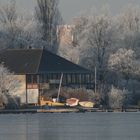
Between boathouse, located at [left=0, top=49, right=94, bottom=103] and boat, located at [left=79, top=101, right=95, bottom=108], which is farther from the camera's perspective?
boathouse, located at [left=0, top=49, right=94, bottom=103]

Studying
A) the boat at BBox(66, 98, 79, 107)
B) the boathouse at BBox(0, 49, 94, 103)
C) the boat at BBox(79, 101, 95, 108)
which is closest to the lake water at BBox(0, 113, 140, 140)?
the boat at BBox(79, 101, 95, 108)

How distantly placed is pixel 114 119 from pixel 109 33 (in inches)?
1261

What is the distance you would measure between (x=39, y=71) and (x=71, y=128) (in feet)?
112

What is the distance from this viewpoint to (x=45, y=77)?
92250mm

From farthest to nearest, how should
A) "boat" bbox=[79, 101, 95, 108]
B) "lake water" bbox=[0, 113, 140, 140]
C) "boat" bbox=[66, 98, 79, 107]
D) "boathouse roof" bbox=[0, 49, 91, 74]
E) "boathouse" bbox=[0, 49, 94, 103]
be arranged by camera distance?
"boathouse roof" bbox=[0, 49, 91, 74], "boathouse" bbox=[0, 49, 94, 103], "boat" bbox=[66, 98, 79, 107], "boat" bbox=[79, 101, 95, 108], "lake water" bbox=[0, 113, 140, 140]

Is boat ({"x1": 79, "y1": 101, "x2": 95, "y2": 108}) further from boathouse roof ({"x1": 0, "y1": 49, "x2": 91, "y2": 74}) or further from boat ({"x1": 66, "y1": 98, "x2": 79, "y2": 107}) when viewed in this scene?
boathouse roof ({"x1": 0, "y1": 49, "x2": 91, "y2": 74})

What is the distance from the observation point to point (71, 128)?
58375mm

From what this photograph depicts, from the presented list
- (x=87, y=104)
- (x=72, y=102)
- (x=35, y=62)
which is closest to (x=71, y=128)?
(x=87, y=104)

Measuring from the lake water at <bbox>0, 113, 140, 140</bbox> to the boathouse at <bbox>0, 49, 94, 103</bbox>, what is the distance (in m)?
16.7

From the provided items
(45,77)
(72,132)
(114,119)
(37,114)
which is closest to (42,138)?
(72,132)

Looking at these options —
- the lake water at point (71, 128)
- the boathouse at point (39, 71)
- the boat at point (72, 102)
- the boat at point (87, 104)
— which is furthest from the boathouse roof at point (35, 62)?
the lake water at point (71, 128)

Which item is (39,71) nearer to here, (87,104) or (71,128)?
Answer: (87,104)

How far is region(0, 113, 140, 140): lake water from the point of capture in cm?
5178

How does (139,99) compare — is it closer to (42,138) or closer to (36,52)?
(36,52)
